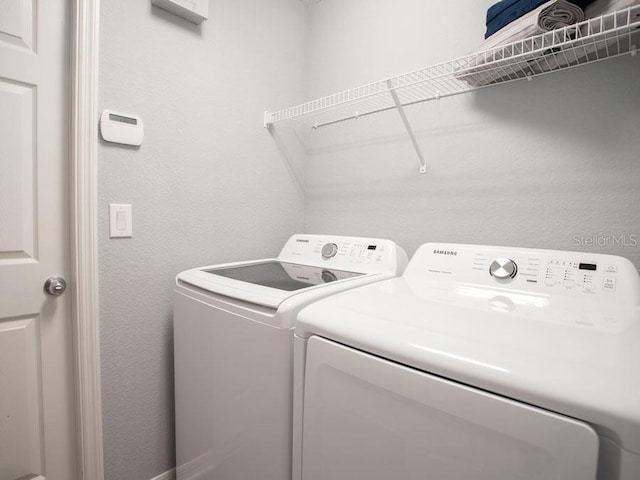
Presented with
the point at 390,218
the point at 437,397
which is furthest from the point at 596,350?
the point at 390,218

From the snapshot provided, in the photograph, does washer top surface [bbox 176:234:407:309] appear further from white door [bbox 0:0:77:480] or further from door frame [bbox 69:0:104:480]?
white door [bbox 0:0:77:480]

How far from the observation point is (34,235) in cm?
117

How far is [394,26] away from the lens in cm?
165

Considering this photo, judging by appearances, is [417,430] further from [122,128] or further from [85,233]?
[122,128]

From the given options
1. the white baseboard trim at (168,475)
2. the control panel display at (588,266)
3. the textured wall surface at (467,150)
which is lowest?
the white baseboard trim at (168,475)

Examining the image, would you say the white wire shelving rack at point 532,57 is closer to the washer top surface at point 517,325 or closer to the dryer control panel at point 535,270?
the dryer control panel at point 535,270

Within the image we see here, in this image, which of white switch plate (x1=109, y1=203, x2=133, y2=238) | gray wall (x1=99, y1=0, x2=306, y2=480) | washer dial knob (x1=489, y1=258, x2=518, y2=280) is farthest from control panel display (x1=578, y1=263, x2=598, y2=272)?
white switch plate (x1=109, y1=203, x2=133, y2=238)

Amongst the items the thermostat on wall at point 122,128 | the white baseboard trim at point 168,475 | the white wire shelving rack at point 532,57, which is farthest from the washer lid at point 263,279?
the white baseboard trim at point 168,475

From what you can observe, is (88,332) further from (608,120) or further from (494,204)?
(608,120)

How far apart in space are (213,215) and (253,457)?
107cm

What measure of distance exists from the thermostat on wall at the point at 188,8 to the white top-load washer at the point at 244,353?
44.5 inches

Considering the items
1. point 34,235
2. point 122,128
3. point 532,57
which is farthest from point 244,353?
point 532,57

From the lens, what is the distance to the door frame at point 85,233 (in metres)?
1.16

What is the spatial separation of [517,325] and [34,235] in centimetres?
160
